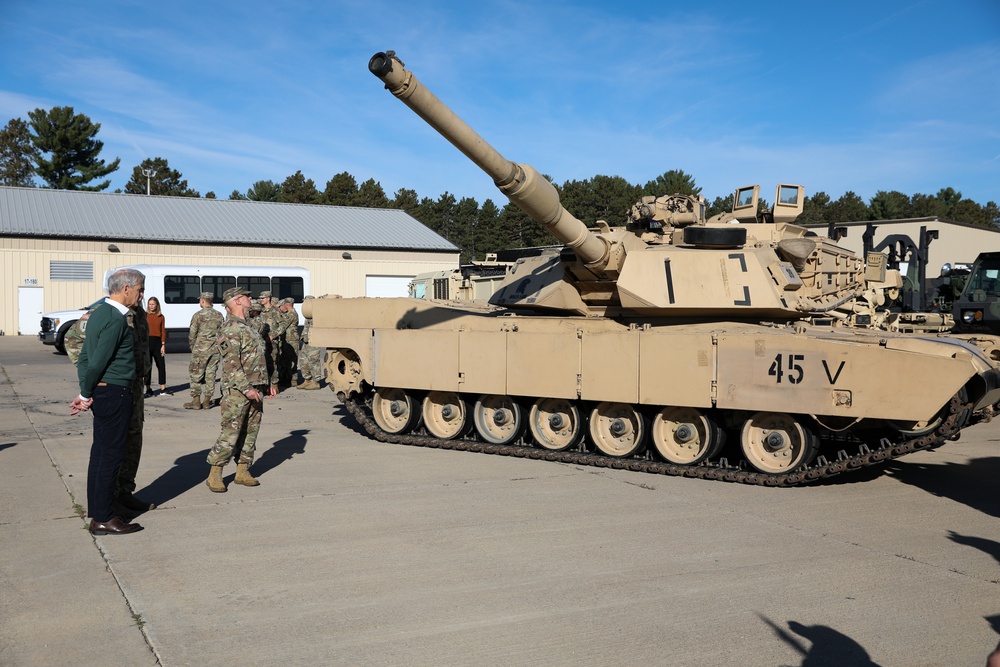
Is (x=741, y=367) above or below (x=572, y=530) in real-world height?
above

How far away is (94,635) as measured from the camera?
4715mm

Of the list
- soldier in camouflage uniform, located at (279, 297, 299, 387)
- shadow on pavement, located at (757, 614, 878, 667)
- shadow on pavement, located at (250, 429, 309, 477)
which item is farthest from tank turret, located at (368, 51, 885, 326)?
soldier in camouflage uniform, located at (279, 297, 299, 387)

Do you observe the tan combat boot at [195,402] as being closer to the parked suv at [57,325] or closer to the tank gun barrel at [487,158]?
the tank gun barrel at [487,158]

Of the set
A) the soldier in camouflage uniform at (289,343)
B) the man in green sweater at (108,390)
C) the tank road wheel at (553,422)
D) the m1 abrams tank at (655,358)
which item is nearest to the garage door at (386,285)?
the soldier in camouflage uniform at (289,343)

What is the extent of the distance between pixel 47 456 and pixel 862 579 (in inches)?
339

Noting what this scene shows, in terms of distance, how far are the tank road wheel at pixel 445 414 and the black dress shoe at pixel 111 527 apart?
17.0 ft

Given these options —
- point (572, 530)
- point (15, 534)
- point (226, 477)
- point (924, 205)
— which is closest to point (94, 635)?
point (15, 534)

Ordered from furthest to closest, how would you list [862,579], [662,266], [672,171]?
1. [672,171]
2. [662,266]
3. [862,579]

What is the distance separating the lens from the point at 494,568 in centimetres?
604

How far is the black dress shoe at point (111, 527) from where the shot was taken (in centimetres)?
657

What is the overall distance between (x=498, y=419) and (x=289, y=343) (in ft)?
27.7

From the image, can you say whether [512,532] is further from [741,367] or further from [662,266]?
Answer: [662,266]

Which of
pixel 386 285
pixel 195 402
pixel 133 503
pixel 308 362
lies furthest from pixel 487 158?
pixel 386 285

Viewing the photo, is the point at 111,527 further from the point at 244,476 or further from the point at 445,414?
the point at 445,414
